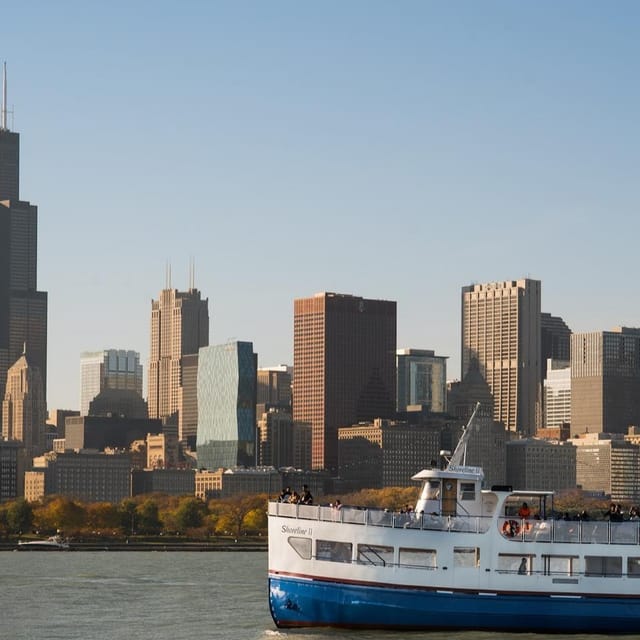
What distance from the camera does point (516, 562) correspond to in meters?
70.4

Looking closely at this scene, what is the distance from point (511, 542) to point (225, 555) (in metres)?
123

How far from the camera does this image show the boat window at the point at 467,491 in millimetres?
71625

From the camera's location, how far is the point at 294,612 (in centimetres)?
7031

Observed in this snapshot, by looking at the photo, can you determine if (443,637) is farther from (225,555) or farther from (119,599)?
(225,555)

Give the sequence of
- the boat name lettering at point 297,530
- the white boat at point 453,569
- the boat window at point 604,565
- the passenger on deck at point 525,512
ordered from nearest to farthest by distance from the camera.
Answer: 1. the white boat at point 453,569
2. the boat name lettering at point 297,530
3. the boat window at point 604,565
4. the passenger on deck at point 525,512

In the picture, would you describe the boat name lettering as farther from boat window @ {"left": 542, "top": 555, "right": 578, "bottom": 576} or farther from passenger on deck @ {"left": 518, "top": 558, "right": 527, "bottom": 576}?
boat window @ {"left": 542, "top": 555, "right": 578, "bottom": 576}

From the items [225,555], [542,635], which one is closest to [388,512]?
[542,635]

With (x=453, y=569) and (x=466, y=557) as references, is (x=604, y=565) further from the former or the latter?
(x=453, y=569)

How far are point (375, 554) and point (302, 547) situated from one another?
2.80 meters

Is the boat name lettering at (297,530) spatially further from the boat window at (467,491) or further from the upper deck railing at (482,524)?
the boat window at (467,491)

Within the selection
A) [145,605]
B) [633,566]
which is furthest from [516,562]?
[145,605]

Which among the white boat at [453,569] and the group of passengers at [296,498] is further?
the group of passengers at [296,498]

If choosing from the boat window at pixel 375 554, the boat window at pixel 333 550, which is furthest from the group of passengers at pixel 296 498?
the boat window at pixel 375 554

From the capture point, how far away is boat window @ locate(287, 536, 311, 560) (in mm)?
70312
